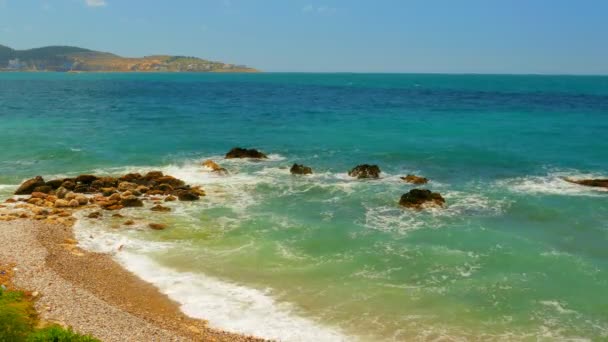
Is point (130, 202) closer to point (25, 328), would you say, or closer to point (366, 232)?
point (366, 232)

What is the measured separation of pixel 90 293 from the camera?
2030 cm

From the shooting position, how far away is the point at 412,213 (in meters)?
32.7

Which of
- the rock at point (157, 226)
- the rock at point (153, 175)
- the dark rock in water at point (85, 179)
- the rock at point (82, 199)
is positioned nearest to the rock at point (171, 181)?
the rock at point (153, 175)

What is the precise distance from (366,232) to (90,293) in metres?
15.1

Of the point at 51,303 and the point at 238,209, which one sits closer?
the point at 51,303

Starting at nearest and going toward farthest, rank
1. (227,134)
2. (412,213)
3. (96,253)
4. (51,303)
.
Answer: (51,303)
(96,253)
(412,213)
(227,134)

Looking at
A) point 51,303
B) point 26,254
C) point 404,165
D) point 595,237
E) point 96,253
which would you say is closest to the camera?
point 51,303

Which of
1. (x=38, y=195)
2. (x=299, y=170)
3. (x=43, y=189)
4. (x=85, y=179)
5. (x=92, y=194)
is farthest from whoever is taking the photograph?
(x=299, y=170)

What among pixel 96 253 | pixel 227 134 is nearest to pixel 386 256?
pixel 96 253

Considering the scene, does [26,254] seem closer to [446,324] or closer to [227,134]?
[446,324]

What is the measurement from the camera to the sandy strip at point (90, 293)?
56.6 feet

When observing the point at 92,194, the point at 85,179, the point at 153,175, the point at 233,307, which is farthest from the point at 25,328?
the point at 153,175

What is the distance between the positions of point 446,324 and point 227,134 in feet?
159

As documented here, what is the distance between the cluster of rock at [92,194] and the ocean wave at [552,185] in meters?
23.5
